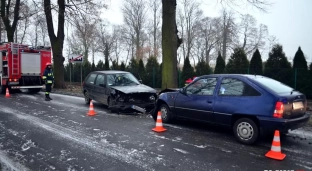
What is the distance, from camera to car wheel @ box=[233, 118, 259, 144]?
17.3 feet

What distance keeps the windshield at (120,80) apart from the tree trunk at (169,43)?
86.1 inches

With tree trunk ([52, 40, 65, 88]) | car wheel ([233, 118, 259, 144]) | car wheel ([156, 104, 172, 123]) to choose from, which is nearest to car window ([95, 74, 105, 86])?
car wheel ([156, 104, 172, 123])

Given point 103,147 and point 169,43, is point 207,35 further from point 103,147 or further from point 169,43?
point 103,147

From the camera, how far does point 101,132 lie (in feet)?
21.5

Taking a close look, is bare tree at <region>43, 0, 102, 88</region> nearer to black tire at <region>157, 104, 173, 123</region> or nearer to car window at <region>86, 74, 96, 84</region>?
car window at <region>86, 74, 96, 84</region>

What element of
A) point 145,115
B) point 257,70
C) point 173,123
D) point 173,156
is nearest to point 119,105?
point 145,115

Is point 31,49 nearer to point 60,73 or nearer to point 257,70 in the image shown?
point 60,73

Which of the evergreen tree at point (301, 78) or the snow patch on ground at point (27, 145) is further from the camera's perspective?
the evergreen tree at point (301, 78)

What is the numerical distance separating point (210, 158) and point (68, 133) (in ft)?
12.3

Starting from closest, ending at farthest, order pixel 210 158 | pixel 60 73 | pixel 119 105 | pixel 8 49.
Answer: pixel 210 158 → pixel 119 105 → pixel 8 49 → pixel 60 73

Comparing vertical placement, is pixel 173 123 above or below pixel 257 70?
below

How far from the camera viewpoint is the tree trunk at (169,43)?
39.5ft

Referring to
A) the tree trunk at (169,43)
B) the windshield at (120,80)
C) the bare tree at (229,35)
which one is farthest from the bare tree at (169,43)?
the bare tree at (229,35)

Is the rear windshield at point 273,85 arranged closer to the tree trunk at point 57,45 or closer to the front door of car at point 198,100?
the front door of car at point 198,100
